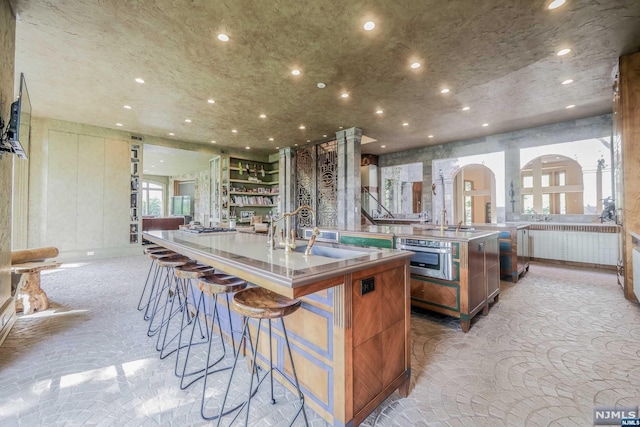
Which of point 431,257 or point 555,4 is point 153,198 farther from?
point 555,4

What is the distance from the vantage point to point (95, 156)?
6777 millimetres

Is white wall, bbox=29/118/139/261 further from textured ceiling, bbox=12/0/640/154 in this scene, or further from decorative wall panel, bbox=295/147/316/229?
decorative wall panel, bbox=295/147/316/229

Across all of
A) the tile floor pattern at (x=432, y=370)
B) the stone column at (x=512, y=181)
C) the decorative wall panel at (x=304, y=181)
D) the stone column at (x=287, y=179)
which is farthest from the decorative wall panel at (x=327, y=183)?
the tile floor pattern at (x=432, y=370)

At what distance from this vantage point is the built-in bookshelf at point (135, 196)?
737 centimetres

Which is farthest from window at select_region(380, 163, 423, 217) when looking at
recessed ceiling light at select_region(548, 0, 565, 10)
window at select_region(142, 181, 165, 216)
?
window at select_region(142, 181, 165, 216)

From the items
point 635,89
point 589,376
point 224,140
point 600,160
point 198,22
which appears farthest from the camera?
point 224,140

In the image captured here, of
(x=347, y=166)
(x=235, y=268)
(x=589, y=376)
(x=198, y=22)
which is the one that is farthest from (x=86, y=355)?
(x=347, y=166)

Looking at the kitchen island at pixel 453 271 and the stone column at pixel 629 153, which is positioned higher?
the stone column at pixel 629 153

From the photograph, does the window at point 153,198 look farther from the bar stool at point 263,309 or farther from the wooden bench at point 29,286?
the bar stool at point 263,309

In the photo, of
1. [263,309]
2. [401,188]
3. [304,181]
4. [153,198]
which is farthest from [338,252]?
[153,198]

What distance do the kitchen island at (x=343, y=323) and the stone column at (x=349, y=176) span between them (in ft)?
15.9

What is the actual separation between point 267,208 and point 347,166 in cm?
471

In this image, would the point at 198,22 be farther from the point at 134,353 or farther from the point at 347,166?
the point at 347,166

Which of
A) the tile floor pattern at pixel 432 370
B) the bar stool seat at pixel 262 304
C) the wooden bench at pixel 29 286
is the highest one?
the bar stool seat at pixel 262 304
